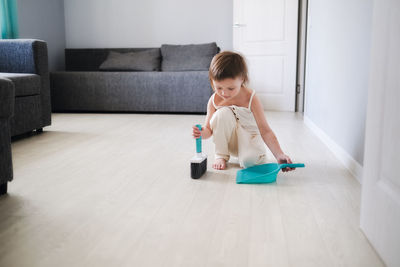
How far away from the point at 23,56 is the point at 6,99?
4.16 ft

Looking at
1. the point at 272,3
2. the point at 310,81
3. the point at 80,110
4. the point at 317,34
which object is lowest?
the point at 80,110

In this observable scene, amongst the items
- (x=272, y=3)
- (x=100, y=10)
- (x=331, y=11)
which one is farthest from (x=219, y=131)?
(x=100, y=10)

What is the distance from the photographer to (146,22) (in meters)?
4.43

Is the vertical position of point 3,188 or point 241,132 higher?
point 241,132

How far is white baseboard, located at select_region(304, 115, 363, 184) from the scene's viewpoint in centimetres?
144

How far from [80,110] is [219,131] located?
9.06 ft

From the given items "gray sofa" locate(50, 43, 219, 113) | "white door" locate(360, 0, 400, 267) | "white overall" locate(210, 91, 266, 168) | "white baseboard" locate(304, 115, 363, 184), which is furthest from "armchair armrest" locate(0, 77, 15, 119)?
"gray sofa" locate(50, 43, 219, 113)

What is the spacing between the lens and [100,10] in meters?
4.51

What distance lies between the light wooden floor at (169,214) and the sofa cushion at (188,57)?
7.04 ft

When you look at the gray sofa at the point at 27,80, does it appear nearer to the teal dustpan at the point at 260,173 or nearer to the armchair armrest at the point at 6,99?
the armchair armrest at the point at 6,99

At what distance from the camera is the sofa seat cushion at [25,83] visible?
218 centimetres

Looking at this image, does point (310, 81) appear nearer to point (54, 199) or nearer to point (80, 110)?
point (54, 199)

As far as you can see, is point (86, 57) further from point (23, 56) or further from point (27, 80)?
point (27, 80)

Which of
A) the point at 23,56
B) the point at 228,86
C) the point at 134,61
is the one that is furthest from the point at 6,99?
the point at 134,61
